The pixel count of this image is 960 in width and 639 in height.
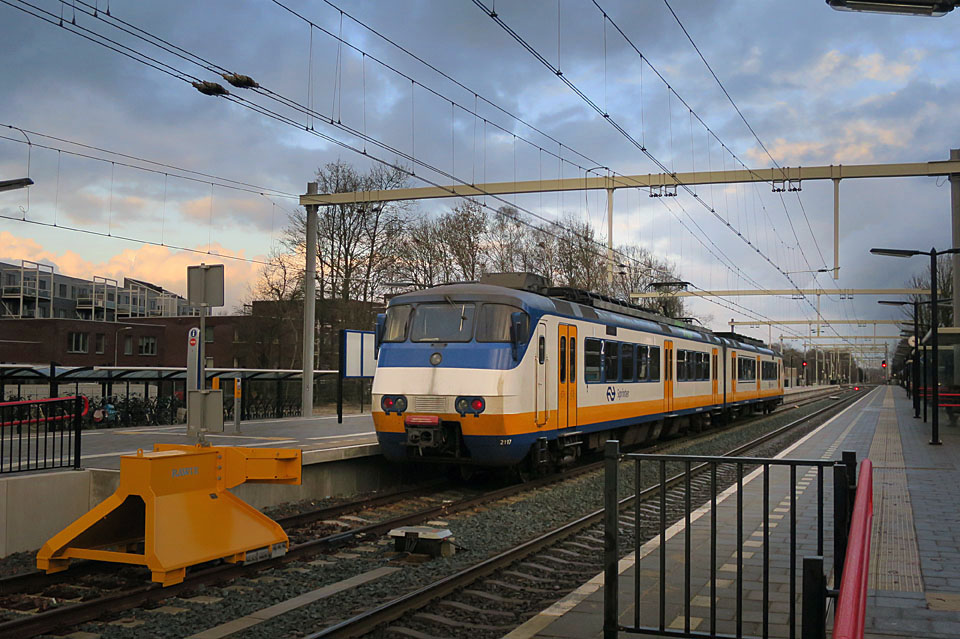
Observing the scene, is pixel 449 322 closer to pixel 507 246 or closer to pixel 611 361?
pixel 611 361

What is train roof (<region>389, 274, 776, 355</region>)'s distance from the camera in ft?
43.2

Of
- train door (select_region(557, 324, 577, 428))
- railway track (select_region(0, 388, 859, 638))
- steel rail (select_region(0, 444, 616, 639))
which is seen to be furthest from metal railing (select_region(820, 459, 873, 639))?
train door (select_region(557, 324, 577, 428))

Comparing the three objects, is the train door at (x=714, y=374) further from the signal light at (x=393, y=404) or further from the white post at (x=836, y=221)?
the signal light at (x=393, y=404)

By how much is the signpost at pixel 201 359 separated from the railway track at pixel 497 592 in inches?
199

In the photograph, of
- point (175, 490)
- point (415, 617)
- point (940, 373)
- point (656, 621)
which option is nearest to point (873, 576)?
point (656, 621)

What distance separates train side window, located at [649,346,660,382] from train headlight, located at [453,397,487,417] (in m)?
7.80

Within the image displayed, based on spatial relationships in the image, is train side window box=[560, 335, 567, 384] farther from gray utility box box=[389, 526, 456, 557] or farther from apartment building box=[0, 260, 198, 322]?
apartment building box=[0, 260, 198, 322]

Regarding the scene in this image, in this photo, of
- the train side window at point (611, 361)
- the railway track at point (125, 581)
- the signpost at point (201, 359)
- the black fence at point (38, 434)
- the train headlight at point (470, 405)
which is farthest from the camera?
the train side window at point (611, 361)

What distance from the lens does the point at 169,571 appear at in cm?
742

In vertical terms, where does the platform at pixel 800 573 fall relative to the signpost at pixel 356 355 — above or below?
below

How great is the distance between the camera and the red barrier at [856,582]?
2.19 meters

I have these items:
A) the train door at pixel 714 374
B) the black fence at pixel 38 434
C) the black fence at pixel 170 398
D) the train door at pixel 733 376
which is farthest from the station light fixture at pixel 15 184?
the train door at pixel 733 376

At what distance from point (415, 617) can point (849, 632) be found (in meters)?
4.94

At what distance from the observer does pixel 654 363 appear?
1950 cm
